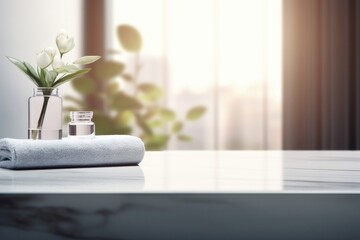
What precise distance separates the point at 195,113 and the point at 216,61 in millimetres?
264

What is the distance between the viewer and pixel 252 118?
8.68 ft

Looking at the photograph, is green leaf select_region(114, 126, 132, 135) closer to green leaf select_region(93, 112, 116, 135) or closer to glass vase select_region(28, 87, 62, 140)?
green leaf select_region(93, 112, 116, 135)

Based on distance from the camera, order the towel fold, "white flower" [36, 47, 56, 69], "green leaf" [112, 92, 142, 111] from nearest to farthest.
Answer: the towel fold < "white flower" [36, 47, 56, 69] < "green leaf" [112, 92, 142, 111]

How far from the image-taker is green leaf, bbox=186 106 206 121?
2.58m

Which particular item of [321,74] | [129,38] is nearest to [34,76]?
[129,38]

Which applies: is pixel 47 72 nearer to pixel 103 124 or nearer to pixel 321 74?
pixel 103 124

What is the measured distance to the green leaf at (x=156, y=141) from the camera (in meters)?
2.59

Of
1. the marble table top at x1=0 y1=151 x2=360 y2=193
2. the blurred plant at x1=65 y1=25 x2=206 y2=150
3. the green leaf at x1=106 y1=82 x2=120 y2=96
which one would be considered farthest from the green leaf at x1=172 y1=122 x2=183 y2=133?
the marble table top at x1=0 y1=151 x2=360 y2=193

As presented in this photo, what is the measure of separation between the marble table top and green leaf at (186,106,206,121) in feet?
5.13

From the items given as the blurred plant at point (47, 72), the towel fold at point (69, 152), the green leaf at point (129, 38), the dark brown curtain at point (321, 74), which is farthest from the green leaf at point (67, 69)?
the dark brown curtain at point (321, 74)

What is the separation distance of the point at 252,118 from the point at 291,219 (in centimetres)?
205

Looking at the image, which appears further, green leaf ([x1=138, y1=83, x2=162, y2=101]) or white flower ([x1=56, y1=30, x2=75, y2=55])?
green leaf ([x1=138, y1=83, x2=162, y2=101])

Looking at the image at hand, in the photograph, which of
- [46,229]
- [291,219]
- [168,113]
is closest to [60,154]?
[46,229]

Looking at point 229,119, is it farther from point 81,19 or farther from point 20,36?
point 20,36
